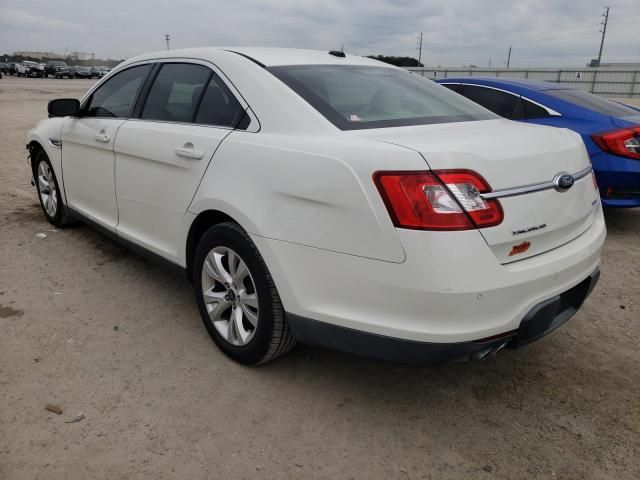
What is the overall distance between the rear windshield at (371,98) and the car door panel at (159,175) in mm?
508

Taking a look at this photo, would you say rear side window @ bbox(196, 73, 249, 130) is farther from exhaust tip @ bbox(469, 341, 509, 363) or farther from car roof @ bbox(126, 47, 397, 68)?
exhaust tip @ bbox(469, 341, 509, 363)

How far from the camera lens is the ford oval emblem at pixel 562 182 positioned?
7.52 ft

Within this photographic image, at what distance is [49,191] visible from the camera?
505 cm

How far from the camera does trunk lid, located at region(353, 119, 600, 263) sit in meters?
2.06

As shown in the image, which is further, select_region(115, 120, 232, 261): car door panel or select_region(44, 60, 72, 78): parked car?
select_region(44, 60, 72, 78): parked car

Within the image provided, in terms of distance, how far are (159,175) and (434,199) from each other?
1806 mm

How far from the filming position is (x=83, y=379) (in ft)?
8.93

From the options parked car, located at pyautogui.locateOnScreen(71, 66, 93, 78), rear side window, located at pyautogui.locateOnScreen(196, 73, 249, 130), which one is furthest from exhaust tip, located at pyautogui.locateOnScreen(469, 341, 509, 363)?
parked car, located at pyautogui.locateOnScreen(71, 66, 93, 78)

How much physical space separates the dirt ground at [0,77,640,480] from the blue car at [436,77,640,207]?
170cm

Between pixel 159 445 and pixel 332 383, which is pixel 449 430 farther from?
pixel 159 445

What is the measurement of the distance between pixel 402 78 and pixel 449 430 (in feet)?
6.63

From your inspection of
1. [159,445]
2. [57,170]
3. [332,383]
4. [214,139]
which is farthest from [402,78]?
[57,170]

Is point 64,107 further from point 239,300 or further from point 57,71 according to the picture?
point 57,71

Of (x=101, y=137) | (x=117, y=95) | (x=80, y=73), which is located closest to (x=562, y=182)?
(x=101, y=137)
